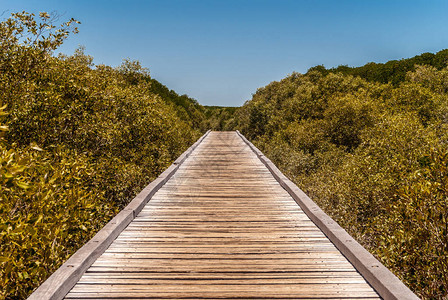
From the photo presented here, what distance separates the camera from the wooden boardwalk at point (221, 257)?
343 cm

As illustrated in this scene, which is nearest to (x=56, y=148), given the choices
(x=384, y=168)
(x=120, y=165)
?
(x=120, y=165)

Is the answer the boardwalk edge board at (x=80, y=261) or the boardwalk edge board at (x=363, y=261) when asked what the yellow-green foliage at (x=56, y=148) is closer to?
the boardwalk edge board at (x=80, y=261)

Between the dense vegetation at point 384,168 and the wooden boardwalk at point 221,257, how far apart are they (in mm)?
2416

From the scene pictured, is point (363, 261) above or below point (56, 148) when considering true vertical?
below

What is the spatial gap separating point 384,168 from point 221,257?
9.40 metres

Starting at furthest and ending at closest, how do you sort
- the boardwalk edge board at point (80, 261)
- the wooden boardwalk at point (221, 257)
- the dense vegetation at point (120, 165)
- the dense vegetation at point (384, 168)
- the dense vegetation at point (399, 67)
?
the dense vegetation at point (399, 67), the dense vegetation at point (384, 168), the dense vegetation at point (120, 165), the wooden boardwalk at point (221, 257), the boardwalk edge board at point (80, 261)

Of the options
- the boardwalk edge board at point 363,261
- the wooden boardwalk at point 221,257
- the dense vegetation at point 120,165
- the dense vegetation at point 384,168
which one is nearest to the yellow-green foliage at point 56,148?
the dense vegetation at point 120,165

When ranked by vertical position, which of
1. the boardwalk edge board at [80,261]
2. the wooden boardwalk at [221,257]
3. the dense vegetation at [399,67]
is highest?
the dense vegetation at [399,67]

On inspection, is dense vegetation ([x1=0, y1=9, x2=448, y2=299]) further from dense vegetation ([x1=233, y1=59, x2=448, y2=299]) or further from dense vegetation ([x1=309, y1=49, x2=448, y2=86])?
dense vegetation ([x1=309, y1=49, x2=448, y2=86])

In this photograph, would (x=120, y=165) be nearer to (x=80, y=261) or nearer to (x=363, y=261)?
(x=80, y=261)

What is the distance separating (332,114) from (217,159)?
12.8 metres

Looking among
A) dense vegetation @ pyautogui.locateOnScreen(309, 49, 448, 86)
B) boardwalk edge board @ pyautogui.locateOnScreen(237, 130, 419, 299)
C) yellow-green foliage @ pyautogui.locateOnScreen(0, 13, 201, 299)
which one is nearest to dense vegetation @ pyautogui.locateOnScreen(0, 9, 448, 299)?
yellow-green foliage @ pyautogui.locateOnScreen(0, 13, 201, 299)

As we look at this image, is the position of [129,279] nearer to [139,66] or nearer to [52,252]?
[52,252]

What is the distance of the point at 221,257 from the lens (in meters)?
4.22
